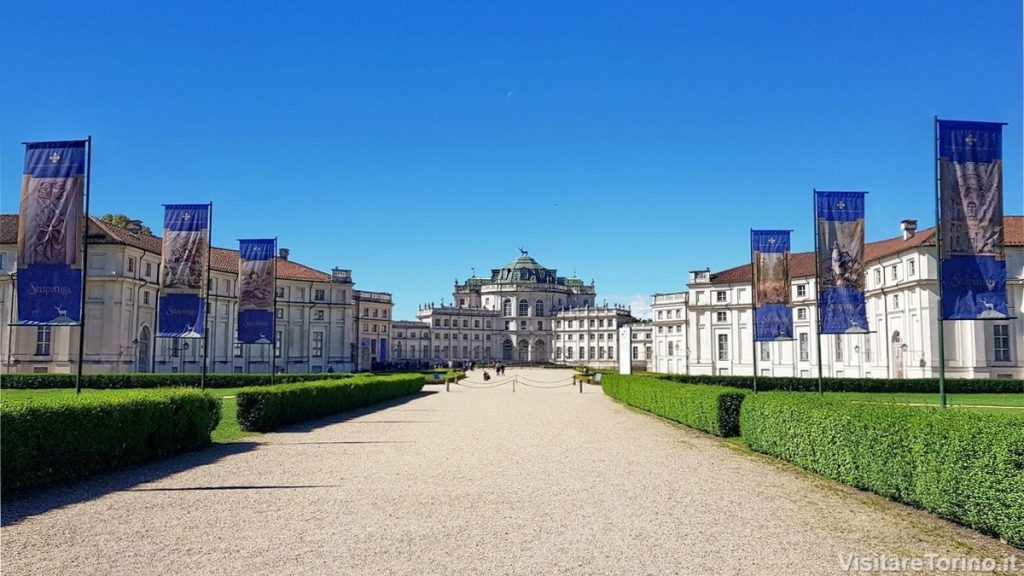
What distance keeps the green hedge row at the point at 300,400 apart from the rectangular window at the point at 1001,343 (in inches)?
1497

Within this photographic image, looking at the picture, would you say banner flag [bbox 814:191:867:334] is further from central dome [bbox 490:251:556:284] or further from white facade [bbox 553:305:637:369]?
central dome [bbox 490:251:556:284]

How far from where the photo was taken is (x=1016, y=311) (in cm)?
4534

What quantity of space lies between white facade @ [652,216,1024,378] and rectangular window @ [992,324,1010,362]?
52mm

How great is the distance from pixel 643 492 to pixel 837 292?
13.7 meters

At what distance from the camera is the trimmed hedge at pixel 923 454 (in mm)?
7996

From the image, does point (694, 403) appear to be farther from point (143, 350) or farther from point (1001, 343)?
point (143, 350)

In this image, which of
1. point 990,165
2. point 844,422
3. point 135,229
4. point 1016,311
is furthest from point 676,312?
point 844,422

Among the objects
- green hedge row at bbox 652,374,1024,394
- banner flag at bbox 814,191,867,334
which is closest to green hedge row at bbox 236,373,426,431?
banner flag at bbox 814,191,867,334

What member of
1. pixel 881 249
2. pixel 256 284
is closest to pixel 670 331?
pixel 881 249

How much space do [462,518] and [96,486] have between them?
6.22 metres

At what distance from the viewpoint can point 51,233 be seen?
50.8 feet

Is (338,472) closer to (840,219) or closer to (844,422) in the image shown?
(844,422)

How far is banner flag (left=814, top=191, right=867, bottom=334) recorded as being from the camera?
20984 millimetres
